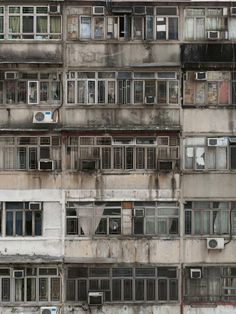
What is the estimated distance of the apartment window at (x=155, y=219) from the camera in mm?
13750

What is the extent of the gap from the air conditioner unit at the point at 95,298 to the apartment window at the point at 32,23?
22.2 feet

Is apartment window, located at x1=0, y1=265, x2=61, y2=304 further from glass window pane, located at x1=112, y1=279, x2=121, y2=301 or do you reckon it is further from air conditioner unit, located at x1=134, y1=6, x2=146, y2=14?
air conditioner unit, located at x1=134, y1=6, x2=146, y2=14

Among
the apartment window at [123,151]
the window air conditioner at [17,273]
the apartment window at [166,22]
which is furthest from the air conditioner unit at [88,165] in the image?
the apartment window at [166,22]

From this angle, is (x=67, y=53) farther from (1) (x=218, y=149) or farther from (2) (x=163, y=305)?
(2) (x=163, y=305)

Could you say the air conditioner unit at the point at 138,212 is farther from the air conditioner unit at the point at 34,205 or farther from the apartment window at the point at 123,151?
the air conditioner unit at the point at 34,205

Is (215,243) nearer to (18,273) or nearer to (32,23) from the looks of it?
(18,273)

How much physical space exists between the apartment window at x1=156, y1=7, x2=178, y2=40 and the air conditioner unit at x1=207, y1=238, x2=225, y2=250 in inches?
215

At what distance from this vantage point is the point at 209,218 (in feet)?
45.3

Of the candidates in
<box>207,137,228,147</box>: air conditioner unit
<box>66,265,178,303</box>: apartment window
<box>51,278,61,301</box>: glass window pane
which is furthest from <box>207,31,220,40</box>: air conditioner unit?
<box>51,278,61,301</box>: glass window pane

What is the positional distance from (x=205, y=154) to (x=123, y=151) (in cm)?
219

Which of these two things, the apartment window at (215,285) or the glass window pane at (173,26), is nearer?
the apartment window at (215,285)

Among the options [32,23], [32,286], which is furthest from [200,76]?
[32,286]

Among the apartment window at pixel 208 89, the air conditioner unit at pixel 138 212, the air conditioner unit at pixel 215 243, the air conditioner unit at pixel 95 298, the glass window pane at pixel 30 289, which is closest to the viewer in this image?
the air conditioner unit at pixel 95 298

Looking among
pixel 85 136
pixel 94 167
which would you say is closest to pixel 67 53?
pixel 85 136
